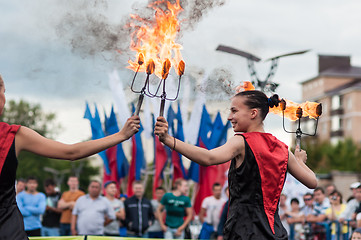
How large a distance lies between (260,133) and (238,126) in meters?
0.18

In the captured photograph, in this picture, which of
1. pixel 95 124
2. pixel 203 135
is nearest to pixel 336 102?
pixel 203 135

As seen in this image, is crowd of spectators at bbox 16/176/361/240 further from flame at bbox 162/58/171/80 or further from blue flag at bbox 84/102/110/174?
flame at bbox 162/58/171/80

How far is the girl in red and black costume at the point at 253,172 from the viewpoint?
394 cm

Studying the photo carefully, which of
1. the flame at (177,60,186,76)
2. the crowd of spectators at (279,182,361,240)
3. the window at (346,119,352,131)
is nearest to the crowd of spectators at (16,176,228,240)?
the crowd of spectators at (279,182,361,240)

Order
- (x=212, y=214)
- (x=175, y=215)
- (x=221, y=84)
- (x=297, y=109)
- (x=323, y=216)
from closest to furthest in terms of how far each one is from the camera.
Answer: (x=297, y=109) < (x=221, y=84) < (x=175, y=215) < (x=323, y=216) < (x=212, y=214)

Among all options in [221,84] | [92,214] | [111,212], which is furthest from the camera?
[111,212]

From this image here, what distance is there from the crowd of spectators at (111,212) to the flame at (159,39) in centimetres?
595

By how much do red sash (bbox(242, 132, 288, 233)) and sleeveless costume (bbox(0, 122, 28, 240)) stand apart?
1.67 meters

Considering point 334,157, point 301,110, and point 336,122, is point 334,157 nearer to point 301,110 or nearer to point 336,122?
point 336,122

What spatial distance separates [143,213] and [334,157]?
4923 centimetres

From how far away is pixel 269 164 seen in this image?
4.05 m

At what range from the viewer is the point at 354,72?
8656cm

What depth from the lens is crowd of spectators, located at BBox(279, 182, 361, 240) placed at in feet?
33.7

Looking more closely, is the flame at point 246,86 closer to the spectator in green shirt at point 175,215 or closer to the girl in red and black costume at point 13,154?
the girl in red and black costume at point 13,154
